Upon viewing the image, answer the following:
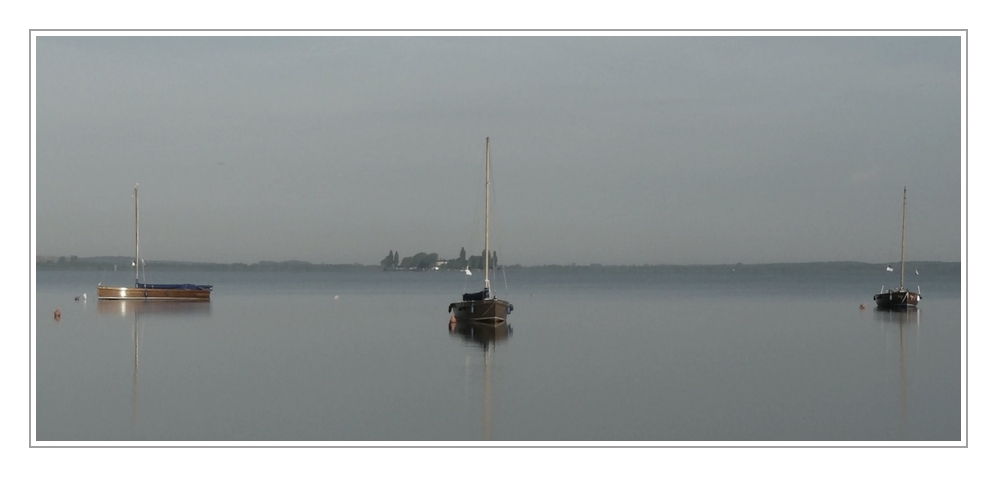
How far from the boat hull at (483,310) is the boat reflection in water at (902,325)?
1713 centimetres

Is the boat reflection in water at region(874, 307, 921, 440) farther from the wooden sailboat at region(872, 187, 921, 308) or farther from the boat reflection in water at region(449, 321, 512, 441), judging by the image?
the boat reflection in water at region(449, 321, 512, 441)

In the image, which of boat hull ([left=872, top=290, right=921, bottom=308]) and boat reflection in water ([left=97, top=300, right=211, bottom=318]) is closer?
boat reflection in water ([left=97, top=300, right=211, bottom=318])

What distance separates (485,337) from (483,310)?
3.88 metres

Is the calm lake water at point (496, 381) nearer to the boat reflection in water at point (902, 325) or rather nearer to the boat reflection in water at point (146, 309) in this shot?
the boat reflection in water at point (902, 325)

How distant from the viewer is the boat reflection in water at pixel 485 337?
25.2m

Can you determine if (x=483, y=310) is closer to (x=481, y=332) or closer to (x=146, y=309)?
(x=481, y=332)

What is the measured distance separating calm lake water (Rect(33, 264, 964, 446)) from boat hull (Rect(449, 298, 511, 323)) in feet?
2.23

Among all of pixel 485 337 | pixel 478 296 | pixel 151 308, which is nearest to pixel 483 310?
pixel 478 296

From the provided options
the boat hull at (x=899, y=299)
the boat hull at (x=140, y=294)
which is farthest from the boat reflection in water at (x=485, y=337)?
the boat hull at (x=140, y=294)

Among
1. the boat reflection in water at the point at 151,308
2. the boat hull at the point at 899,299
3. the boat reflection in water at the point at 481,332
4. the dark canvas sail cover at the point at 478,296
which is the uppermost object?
the dark canvas sail cover at the point at 478,296

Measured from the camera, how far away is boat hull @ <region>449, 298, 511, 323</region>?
152 ft

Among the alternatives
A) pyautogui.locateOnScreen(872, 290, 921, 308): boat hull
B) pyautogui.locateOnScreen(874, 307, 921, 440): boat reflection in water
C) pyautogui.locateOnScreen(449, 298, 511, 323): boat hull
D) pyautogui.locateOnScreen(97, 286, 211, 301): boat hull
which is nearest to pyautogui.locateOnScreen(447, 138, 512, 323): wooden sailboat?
pyautogui.locateOnScreen(449, 298, 511, 323): boat hull
